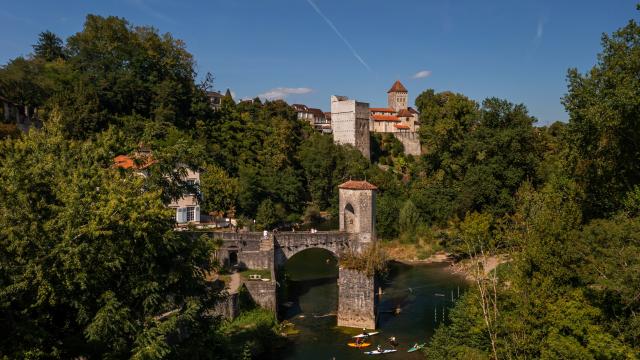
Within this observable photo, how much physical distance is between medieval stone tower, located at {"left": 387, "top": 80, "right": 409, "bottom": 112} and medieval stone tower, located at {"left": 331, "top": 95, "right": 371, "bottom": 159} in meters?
28.4

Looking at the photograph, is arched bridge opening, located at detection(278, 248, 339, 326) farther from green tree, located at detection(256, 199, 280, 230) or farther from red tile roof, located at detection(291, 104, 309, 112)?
red tile roof, located at detection(291, 104, 309, 112)

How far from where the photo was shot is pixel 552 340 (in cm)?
1531

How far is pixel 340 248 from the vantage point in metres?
34.1

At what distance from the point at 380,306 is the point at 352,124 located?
135 feet

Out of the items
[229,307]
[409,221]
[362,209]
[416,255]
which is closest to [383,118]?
[409,221]

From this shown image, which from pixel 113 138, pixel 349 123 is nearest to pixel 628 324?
pixel 113 138

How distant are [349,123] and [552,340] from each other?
56040mm

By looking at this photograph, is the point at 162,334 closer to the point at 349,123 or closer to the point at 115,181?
the point at 115,181

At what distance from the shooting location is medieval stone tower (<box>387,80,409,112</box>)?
97.9 meters

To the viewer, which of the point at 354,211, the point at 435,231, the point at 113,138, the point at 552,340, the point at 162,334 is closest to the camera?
the point at 162,334

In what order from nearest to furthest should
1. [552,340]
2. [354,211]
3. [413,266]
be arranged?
[552,340] → [354,211] → [413,266]

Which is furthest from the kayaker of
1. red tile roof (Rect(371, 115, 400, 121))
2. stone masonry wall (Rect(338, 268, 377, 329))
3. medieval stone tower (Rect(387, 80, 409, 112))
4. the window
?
medieval stone tower (Rect(387, 80, 409, 112))

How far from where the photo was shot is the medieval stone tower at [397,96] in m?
97.9

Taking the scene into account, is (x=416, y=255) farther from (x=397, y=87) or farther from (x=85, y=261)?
(x=397, y=87)
